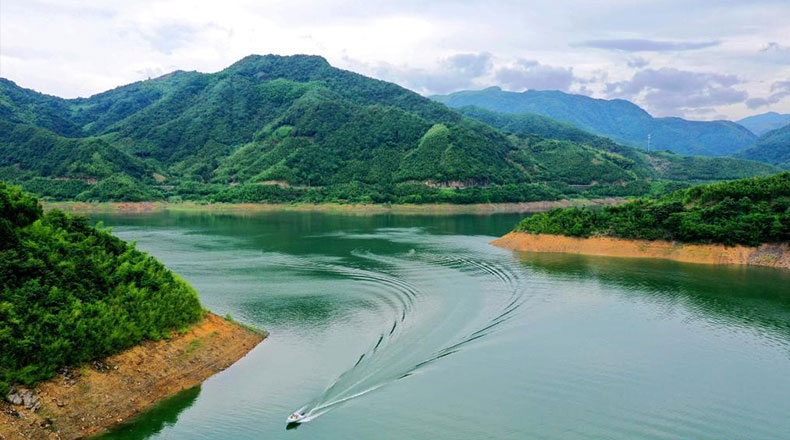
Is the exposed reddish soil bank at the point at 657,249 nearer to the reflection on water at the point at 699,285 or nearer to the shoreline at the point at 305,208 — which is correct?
the reflection on water at the point at 699,285

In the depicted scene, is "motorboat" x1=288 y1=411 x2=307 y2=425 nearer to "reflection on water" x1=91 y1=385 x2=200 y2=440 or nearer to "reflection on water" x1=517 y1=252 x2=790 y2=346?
"reflection on water" x1=91 y1=385 x2=200 y2=440

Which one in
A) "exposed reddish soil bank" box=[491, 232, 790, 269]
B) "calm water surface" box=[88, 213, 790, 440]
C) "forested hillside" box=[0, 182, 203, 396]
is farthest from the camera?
"exposed reddish soil bank" box=[491, 232, 790, 269]

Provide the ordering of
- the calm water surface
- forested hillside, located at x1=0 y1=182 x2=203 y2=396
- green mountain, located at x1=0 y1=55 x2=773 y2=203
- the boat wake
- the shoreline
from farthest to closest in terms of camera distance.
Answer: green mountain, located at x1=0 y1=55 x2=773 y2=203 → the shoreline → the boat wake → the calm water surface → forested hillside, located at x1=0 y1=182 x2=203 y2=396

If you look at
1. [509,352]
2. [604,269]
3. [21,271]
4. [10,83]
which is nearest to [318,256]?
[604,269]

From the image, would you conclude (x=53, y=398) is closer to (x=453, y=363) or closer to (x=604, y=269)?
(x=453, y=363)

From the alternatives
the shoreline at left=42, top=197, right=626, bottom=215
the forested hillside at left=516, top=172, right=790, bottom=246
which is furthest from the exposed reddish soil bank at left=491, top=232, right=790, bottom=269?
the shoreline at left=42, top=197, right=626, bottom=215

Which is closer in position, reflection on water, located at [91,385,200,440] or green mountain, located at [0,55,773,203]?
reflection on water, located at [91,385,200,440]

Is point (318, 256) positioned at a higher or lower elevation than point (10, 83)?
lower
